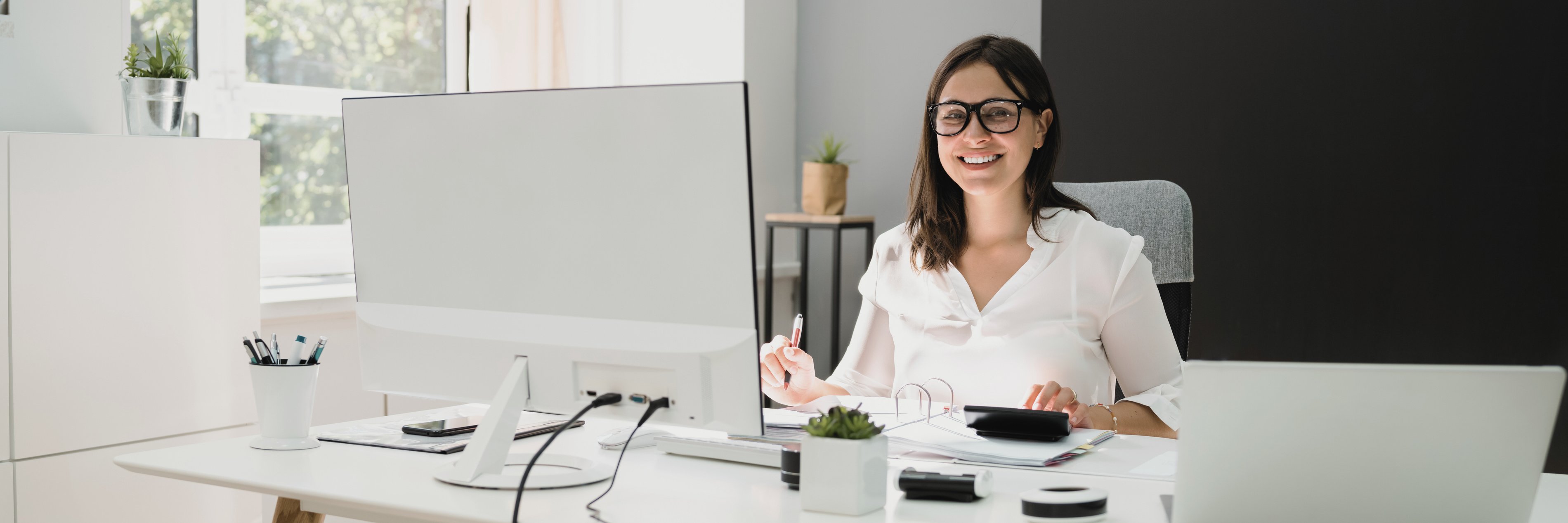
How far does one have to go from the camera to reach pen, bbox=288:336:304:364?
A: 130 cm

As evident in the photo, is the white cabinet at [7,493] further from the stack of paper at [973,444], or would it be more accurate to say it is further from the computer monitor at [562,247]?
the stack of paper at [973,444]

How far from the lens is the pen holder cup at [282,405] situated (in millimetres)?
1284

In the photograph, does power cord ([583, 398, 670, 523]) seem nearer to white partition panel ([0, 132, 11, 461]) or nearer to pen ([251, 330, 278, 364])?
pen ([251, 330, 278, 364])

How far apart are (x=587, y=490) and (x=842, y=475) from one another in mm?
286

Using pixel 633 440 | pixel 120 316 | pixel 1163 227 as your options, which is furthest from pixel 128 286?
pixel 1163 227

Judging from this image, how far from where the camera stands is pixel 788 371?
1658mm

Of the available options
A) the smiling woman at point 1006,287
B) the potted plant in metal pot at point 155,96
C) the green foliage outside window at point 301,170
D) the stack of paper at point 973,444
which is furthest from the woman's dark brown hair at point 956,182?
the green foliage outside window at point 301,170

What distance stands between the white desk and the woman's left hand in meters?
0.29

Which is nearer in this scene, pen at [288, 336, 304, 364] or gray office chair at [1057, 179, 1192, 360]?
pen at [288, 336, 304, 364]

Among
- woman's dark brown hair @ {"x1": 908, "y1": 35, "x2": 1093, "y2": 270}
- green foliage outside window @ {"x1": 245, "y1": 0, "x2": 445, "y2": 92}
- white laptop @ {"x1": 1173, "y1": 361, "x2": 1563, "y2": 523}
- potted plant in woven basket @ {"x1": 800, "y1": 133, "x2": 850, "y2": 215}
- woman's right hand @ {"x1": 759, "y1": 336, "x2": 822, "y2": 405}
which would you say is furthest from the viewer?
potted plant in woven basket @ {"x1": 800, "y1": 133, "x2": 850, "y2": 215}

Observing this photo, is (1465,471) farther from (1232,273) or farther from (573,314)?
(1232,273)

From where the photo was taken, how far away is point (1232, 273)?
3004mm

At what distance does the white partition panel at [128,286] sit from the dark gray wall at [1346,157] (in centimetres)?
227

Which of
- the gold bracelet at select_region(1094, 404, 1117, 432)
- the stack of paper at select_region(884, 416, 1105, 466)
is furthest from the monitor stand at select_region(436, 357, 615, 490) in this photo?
the gold bracelet at select_region(1094, 404, 1117, 432)
